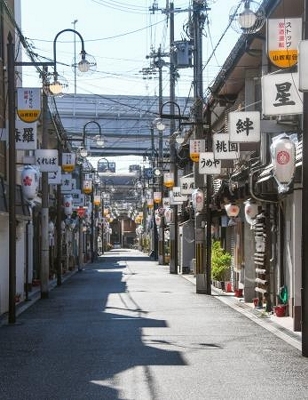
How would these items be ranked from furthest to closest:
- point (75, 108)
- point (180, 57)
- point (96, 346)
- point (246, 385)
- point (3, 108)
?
point (75, 108) → point (180, 57) → point (3, 108) → point (96, 346) → point (246, 385)

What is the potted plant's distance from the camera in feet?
95.3

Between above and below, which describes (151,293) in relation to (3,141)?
below

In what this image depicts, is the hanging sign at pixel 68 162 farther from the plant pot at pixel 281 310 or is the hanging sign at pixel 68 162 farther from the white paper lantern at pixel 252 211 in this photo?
the plant pot at pixel 281 310

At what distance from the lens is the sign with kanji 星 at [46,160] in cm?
2569

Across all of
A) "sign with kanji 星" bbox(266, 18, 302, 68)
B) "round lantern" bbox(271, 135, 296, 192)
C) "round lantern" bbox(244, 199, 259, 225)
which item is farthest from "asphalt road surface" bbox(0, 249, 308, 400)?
"sign with kanji 星" bbox(266, 18, 302, 68)

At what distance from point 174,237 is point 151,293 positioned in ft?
55.0

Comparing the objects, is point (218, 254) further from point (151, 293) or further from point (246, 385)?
point (246, 385)

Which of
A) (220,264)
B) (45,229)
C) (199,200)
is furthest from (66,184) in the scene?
(220,264)

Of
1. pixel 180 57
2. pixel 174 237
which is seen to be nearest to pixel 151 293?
pixel 180 57

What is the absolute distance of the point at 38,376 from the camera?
1098 centimetres

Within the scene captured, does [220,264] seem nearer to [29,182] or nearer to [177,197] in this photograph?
[29,182]

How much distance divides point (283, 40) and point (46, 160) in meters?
12.9

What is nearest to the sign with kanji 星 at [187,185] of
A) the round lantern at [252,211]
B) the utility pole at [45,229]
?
the utility pole at [45,229]

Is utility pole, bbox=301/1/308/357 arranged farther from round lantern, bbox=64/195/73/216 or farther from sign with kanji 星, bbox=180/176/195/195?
round lantern, bbox=64/195/73/216
